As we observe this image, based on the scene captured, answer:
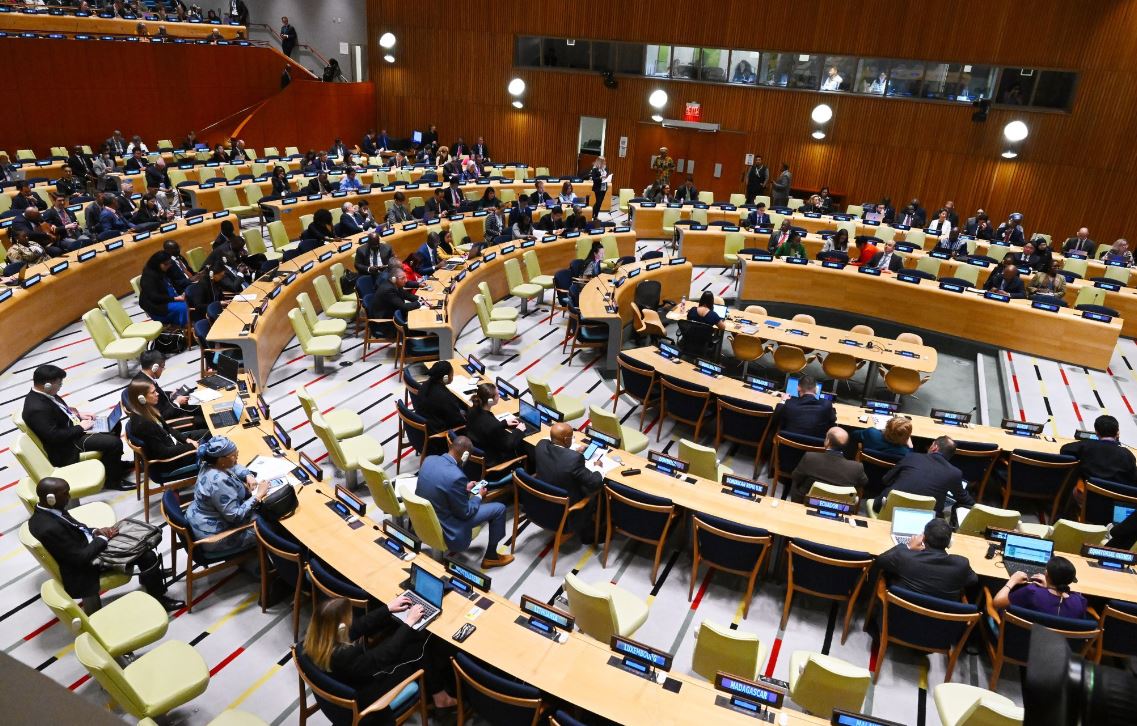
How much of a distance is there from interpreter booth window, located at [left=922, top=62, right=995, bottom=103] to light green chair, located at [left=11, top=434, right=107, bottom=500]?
1967 centimetres

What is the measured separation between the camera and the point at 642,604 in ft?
18.1

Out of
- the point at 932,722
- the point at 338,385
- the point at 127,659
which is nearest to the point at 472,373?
the point at 338,385

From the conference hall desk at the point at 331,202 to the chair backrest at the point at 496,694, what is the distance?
40.4 feet

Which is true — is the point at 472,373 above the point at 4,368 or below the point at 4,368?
above

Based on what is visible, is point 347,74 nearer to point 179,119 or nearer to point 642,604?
point 179,119

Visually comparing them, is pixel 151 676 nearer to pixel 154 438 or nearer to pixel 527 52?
pixel 154 438

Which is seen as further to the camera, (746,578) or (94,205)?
(94,205)

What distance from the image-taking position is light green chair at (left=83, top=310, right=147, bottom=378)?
9070mm

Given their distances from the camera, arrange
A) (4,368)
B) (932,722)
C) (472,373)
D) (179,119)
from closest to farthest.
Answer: (932,722) → (472,373) → (4,368) → (179,119)

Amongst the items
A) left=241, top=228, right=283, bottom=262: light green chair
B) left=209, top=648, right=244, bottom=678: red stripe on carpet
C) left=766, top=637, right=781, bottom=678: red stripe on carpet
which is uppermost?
left=241, top=228, right=283, bottom=262: light green chair

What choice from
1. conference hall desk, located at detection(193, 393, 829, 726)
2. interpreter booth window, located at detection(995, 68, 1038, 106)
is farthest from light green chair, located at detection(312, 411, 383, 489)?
interpreter booth window, located at detection(995, 68, 1038, 106)

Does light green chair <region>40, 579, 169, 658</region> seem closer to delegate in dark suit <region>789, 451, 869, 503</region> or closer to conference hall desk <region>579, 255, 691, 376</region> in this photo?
delegate in dark suit <region>789, 451, 869, 503</region>

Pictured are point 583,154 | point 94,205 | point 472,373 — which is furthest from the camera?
point 583,154

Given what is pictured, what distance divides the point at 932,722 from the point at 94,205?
1431 centimetres
